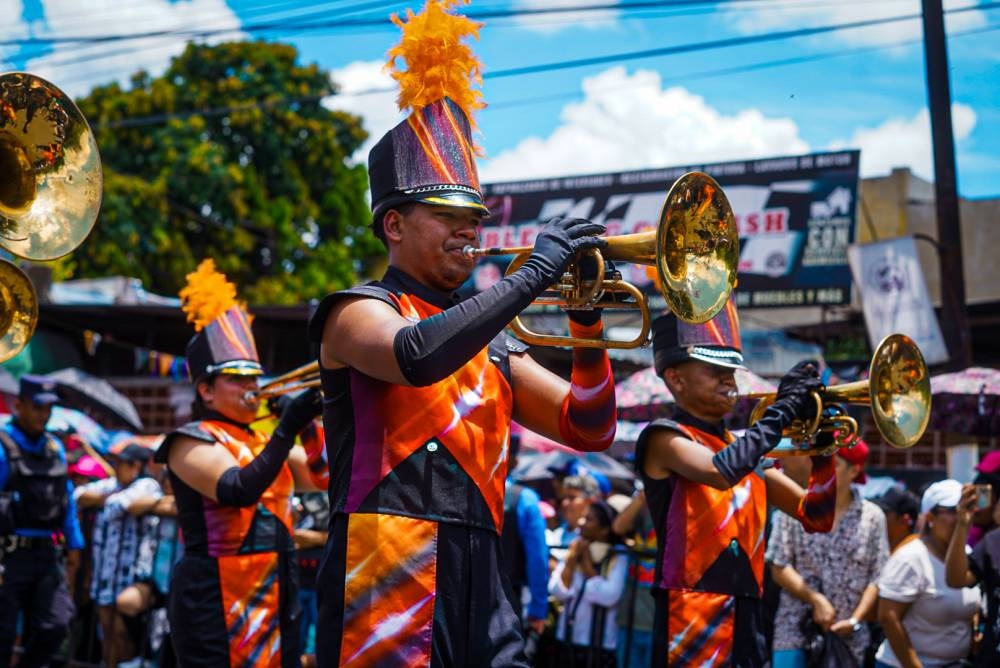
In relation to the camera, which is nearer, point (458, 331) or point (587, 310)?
point (458, 331)

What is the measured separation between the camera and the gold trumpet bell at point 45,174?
15.5ft

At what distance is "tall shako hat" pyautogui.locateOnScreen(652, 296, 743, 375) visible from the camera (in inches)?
217

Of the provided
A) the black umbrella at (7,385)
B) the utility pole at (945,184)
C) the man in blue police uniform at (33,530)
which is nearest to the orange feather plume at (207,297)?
the man in blue police uniform at (33,530)

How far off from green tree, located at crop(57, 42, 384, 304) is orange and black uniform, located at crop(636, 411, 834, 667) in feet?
79.2

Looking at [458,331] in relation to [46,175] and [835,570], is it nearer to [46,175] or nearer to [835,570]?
[46,175]

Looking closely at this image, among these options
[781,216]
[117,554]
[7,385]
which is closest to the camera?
[117,554]

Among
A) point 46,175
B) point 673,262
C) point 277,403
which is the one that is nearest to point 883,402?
point 673,262

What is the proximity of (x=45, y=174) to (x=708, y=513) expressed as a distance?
10.2 ft

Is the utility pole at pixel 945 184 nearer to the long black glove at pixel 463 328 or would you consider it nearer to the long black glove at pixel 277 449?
the long black glove at pixel 277 449

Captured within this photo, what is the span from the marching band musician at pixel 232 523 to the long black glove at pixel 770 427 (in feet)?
6.24

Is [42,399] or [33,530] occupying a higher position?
[42,399]

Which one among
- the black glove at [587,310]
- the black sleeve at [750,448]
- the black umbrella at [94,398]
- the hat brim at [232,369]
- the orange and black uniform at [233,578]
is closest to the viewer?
the black glove at [587,310]

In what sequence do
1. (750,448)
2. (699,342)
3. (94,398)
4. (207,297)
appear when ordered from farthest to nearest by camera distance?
1. (94,398)
2. (207,297)
3. (699,342)
4. (750,448)

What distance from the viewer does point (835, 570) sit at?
691 centimetres
